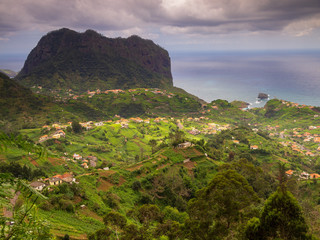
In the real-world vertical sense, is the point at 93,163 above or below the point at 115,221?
below

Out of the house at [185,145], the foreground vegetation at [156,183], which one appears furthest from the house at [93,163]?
the house at [185,145]

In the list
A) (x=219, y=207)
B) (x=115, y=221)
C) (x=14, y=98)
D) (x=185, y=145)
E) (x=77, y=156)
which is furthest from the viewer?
(x=14, y=98)

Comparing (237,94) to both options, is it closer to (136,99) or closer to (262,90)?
(262,90)

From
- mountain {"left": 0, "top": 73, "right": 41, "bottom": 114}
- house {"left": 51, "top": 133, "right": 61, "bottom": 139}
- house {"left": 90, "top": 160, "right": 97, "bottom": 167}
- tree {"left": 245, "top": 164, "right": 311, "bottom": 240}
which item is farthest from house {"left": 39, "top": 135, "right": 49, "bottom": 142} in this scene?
tree {"left": 245, "top": 164, "right": 311, "bottom": 240}

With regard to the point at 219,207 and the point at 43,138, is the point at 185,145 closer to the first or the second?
the point at 219,207

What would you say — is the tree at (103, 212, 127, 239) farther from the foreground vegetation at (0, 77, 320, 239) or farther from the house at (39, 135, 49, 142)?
the house at (39, 135, 49, 142)

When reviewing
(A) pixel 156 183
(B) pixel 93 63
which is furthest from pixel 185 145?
(B) pixel 93 63
